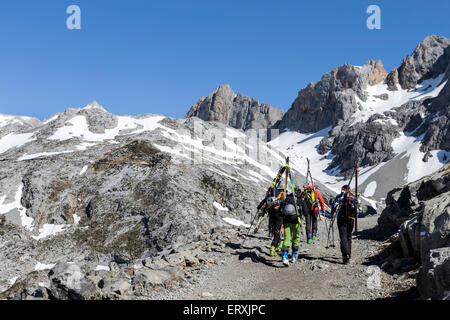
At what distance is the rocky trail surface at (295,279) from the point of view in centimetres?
1132

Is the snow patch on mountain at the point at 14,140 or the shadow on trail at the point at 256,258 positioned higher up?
the snow patch on mountain at the point at 14,140

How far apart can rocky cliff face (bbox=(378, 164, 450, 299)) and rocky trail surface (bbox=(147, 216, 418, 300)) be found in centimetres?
105

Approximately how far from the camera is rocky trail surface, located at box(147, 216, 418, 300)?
37.1 feet

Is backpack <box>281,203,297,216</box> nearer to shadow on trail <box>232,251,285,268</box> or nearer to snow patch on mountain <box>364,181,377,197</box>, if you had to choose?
shadow on trail <box>232,251,285,268</box>

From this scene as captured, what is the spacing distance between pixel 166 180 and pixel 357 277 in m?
41.5

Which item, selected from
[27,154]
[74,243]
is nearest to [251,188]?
[74,243]

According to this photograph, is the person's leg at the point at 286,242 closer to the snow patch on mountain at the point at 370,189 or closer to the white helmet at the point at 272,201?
the white helmet at the point at 272,201

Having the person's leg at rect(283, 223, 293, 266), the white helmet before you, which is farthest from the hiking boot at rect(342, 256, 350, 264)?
the white helmet

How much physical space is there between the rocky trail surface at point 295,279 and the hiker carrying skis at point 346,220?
23.1 inches

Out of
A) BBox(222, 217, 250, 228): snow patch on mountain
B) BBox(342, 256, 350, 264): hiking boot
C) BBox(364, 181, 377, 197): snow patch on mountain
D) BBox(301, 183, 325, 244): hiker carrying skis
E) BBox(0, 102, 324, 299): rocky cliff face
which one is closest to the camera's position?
BBox(342, 256, 350, 264): hiking boot

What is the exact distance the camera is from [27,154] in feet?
226

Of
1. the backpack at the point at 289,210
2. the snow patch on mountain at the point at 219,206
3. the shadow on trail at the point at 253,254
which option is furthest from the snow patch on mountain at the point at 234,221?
the backpack at the point at 289,210

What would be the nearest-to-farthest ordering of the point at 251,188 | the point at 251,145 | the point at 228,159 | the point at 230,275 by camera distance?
the point at 230,275
the point at 251,188
the point at 228,159
the point at 251,145
